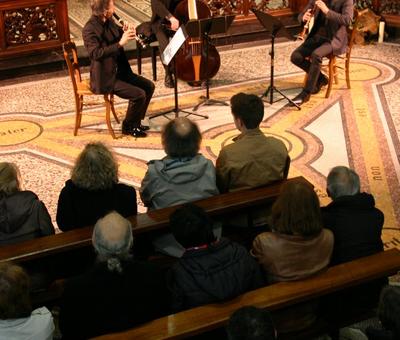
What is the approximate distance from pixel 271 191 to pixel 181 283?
45.9 inches

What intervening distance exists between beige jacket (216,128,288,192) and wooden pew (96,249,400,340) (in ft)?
3.24

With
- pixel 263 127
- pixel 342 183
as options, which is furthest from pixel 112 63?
pixel 342 183

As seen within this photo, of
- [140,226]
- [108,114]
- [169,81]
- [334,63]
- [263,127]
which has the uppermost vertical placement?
[140,226]

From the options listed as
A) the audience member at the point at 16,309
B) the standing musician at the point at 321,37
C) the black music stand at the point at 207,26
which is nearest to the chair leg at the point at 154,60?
the black music stand at the point at 207,26

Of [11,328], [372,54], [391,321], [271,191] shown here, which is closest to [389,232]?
[271,191]

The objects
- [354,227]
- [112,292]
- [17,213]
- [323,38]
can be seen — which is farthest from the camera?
[323,38]

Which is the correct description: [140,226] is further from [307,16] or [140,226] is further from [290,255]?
[307,16]

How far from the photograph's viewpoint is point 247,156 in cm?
420

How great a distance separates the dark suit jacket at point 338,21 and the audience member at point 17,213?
442 cm

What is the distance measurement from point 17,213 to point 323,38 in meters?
4.67

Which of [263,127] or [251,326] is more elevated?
[251,326]

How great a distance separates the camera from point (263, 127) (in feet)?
22.9

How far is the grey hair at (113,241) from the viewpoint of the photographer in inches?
118

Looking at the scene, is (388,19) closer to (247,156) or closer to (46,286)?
(247,156)
